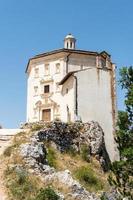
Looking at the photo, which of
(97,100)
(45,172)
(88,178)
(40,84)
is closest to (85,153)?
(88,178)

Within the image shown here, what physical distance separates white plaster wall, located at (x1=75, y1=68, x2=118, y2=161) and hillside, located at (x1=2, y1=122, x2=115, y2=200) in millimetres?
1310

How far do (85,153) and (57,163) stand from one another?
5.02 m

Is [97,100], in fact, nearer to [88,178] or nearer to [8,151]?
[88,178]

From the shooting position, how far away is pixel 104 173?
34.8m

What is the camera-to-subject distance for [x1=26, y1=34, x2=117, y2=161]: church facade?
1529 inches

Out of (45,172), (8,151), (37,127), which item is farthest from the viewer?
(37,127)

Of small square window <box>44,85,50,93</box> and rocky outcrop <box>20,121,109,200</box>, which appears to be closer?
rocky outcrop <box>20,121,109,200</box>

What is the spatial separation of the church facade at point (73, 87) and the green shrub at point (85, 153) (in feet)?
11.6

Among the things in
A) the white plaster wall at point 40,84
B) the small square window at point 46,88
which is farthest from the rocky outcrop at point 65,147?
the small square window at point 46,88

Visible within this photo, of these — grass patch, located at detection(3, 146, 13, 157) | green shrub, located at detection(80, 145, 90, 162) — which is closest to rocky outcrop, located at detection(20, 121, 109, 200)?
green shrub, located at detection(80, 145, 90, 162)

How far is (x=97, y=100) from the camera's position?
129ft

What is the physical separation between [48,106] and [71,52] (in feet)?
21.8

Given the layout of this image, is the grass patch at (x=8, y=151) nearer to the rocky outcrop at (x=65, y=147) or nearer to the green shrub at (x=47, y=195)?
the rocky outcrop at (x=65, y=147)

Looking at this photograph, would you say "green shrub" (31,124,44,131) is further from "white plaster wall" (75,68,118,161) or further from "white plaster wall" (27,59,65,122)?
"white plaster wall" (27,59,65,122)
